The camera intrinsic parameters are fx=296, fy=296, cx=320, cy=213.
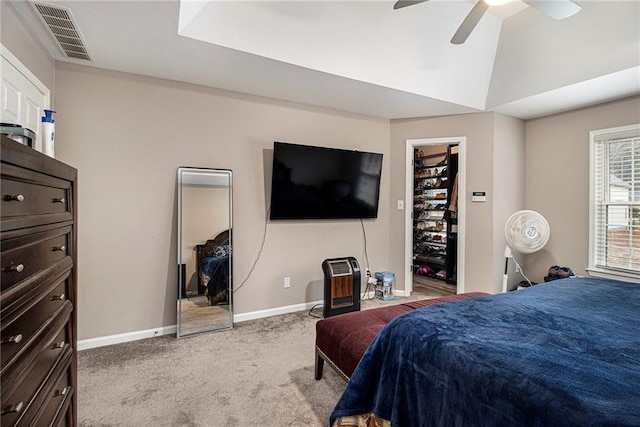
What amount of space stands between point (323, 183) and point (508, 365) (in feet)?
8.94

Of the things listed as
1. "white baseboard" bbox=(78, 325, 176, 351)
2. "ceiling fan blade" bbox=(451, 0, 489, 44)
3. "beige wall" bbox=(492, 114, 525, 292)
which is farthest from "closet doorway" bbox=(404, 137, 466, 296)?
"white baseboard" bbox=(78, 325, 176, 351)

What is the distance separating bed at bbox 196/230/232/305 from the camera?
2.95 metres

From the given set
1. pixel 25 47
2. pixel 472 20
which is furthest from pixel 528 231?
pixel 25 47

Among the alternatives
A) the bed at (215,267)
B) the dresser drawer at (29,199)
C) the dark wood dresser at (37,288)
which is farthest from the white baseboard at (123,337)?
the dresser drawer at (29,199)

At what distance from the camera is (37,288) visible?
963 mm

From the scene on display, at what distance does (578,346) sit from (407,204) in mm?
3022

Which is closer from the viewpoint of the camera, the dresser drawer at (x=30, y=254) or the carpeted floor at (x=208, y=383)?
the dresser drawer at (x=30, y=254)

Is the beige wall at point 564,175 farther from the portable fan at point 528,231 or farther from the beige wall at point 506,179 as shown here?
the portable fan at point 528,231

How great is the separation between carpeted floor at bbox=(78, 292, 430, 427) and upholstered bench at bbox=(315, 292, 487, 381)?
0.26 meters

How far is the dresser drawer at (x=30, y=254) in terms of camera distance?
0.80 metres

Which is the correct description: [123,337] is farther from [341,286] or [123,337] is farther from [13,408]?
[13,408]

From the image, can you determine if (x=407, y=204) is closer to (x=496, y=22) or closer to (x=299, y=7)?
(x=496, y=22)

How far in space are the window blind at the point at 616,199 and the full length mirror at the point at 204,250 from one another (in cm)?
412

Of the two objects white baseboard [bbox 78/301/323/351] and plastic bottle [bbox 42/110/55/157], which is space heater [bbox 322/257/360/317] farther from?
plastic bottle [bbox 42/110/55/157]
